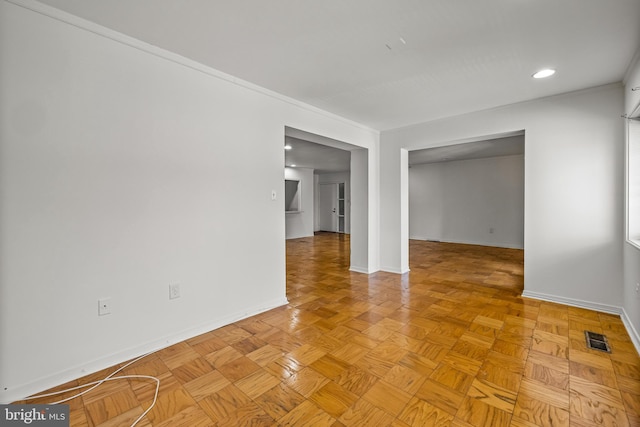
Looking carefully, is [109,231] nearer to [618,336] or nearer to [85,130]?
[85,130]

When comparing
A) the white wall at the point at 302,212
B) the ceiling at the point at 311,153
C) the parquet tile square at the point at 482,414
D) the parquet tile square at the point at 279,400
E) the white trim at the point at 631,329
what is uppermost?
the ceiling at the point at 311,153

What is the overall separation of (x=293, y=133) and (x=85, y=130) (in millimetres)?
2095

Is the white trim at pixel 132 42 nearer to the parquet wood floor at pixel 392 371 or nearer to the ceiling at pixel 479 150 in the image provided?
the parquet wood floor at pixel 392 371

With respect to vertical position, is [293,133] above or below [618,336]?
above

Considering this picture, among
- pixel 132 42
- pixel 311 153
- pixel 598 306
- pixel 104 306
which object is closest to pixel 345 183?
pixel 311 153

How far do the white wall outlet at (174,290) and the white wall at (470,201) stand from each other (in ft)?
23.8

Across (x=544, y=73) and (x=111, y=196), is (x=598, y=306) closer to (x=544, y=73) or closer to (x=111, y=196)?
(x=544, y=73)

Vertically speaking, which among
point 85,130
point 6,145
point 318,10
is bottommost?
point 6,145

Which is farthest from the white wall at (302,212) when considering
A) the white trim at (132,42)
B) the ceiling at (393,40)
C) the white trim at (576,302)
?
the white trim at (576,302)

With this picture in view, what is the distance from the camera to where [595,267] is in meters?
2.97

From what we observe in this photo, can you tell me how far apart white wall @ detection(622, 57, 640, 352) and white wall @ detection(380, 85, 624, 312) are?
184mm

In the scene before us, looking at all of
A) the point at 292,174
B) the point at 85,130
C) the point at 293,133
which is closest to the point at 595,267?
the point at 293,133

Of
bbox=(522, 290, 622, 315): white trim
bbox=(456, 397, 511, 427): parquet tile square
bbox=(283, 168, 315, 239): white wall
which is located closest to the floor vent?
bbox=(522, 290, 622, 315): white trim

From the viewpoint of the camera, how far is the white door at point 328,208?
10.6 meters
